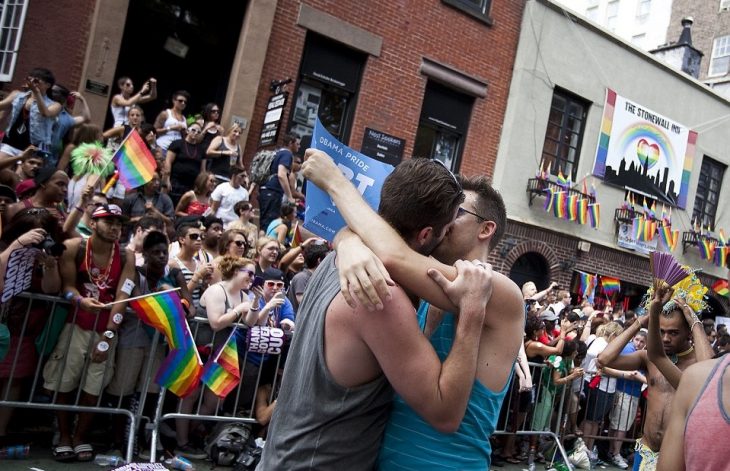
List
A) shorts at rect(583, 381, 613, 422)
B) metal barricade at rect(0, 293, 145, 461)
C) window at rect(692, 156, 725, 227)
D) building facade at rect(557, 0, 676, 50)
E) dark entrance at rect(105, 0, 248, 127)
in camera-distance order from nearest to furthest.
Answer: metal barricade at rect(0, 293, 145, 461) → shorts at rect(583, 381, 613, 422) → dark entrance at rect(105, 0, 248, 127) → window at rect(692, 156, 725, 227) → building facade at rect(557, 0, 676, 50)

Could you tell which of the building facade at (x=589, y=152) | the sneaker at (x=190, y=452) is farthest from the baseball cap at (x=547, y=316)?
the building facade at (x=589, y=152)

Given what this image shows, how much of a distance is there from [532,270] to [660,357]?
Result: 35.6 feet

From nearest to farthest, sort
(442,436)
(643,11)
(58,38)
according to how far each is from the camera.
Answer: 1. (442,436)
2. (58,38)
3. (643,11)

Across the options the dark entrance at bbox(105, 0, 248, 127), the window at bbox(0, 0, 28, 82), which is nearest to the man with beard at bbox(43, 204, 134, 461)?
the window at bbox(0, 0, 28, 82)

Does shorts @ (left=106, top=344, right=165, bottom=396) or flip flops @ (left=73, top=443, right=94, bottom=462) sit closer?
flip flops @ (left=73, top=443, right=94, bottom=462)

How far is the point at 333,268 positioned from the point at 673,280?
103 inches

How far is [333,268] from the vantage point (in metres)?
2.15

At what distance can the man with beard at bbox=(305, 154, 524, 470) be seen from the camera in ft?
6.41

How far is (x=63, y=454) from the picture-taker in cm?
495

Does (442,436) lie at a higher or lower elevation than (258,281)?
lower

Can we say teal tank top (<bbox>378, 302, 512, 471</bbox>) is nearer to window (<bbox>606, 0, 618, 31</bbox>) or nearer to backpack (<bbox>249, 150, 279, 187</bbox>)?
backpack (<bbox>249, 150, 279, 187</bbox>)

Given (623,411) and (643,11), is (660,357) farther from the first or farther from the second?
(643,11)

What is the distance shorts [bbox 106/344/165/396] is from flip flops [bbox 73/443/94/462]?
419 mm

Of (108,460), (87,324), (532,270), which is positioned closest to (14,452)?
(108,460)
